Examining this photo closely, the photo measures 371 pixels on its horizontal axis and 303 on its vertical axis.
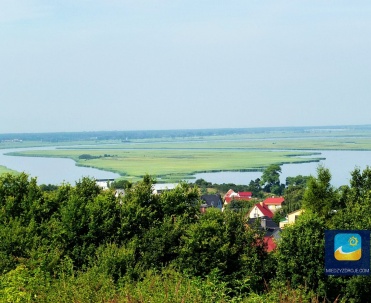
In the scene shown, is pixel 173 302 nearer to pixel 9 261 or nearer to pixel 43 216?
pixel 9 261

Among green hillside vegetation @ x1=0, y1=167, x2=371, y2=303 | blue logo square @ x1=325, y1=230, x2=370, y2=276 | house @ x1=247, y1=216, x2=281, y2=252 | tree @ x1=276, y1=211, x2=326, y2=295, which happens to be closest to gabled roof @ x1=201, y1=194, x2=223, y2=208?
house @ x1=247, y1=216, x2=281, y2=252

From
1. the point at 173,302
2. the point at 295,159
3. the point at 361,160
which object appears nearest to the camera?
the point at 173,302

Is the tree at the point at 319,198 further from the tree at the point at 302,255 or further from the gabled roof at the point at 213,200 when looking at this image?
the gabled roof at the point at 213,200

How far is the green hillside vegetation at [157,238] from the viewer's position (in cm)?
1405

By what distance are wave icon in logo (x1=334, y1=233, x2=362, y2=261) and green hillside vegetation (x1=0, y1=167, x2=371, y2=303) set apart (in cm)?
223

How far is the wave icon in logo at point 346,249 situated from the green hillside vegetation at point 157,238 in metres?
2.23

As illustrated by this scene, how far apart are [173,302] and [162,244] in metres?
8.92

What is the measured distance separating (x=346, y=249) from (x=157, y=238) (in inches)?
242

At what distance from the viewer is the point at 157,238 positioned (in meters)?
15.6

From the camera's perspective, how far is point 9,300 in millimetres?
7688

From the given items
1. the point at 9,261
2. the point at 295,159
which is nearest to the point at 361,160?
the point at 295,159

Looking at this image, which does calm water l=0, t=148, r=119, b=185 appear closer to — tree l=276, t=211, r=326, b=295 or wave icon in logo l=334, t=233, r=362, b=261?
tree l=276, t=211, r=326, b=295

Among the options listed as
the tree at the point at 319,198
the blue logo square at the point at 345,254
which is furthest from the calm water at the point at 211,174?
the blue logo square at the point at 345,254

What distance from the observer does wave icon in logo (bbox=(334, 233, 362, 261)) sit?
1055 cm
